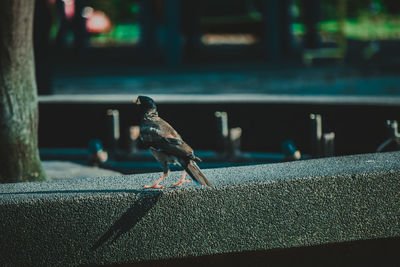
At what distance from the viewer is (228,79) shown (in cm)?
2022

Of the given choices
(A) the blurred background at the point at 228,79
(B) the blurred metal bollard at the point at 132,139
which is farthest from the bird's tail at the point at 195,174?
(B) the blurred metal bollard at the point at 132,139

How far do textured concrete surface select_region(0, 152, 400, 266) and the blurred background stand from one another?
2444mm

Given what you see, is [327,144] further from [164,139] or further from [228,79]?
[228,79]

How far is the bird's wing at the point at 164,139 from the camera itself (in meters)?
4.54

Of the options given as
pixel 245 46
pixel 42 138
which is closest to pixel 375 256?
pixel 42 138

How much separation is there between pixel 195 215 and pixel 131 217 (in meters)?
0.37

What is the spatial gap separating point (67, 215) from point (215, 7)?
26.1 meters

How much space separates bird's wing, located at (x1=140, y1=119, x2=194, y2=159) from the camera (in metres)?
4.54

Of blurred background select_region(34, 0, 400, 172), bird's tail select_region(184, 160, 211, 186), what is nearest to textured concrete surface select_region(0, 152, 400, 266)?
bird's tail select_region(184, 160, 211, 186)

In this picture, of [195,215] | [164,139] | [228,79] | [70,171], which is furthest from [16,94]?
[228,79]

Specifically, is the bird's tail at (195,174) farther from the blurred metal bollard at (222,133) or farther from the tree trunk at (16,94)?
the blurred metal bollard at (222,133)

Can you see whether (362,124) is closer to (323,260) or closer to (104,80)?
(323,260)

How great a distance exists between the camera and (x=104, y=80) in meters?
21.1

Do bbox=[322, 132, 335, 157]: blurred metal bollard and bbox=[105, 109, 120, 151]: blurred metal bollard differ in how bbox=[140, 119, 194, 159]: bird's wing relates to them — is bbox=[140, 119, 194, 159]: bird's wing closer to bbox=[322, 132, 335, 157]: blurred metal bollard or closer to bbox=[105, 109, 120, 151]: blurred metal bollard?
bbox=[322, 132, 335, 157]: blurred metal bollard
